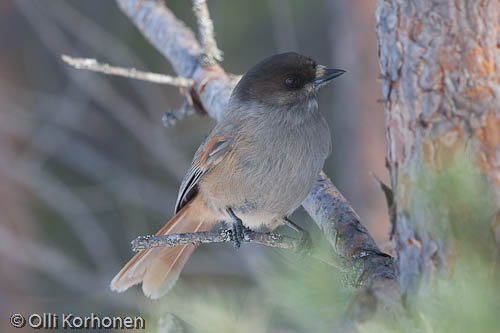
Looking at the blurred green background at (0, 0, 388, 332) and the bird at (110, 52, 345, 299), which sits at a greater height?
the blurred green background at (0, 0, 388, 332)

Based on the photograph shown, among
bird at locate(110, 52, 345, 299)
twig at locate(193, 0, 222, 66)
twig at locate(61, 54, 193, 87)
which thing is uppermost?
twig at locate(193, 0, 222, 66)

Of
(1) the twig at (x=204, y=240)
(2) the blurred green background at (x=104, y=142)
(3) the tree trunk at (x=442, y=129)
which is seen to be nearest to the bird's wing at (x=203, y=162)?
(1) the twig at (x=204, y=240)

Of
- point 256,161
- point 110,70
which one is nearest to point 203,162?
point 256,161

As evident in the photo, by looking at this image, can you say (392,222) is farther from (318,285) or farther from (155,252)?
(155,252)

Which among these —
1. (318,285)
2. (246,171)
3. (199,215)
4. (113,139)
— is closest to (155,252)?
(199,215)

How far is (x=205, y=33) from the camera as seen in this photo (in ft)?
13.3

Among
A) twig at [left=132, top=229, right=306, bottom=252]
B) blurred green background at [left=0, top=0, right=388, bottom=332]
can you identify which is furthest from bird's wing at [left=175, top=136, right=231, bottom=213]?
blurred green background at [left=0, top=0, right=388, bottom=332]

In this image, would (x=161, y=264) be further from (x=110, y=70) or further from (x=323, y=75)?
(x=323, y=75)

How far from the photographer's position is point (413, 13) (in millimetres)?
1587

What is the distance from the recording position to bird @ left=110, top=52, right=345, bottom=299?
336cm

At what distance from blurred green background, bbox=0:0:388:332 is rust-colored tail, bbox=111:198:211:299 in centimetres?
146

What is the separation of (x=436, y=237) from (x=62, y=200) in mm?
5174

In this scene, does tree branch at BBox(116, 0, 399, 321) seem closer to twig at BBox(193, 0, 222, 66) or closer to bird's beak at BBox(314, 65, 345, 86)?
twig at BBox(193, 0, 222, 66)

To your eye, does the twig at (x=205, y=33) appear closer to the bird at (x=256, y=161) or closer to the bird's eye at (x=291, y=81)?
the bird at (x=256, y=161)
